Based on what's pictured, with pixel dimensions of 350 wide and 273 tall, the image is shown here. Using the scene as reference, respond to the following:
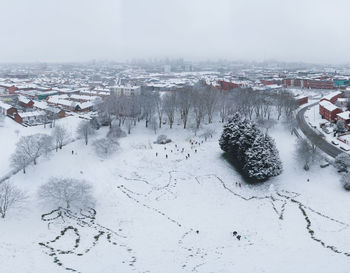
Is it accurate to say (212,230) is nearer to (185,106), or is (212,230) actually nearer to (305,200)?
(305,200)

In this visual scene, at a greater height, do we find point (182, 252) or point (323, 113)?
point (323, 113)

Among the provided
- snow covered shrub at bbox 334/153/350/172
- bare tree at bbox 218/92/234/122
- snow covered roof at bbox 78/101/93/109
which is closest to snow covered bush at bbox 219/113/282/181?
snow covered shrub at bbox 334/153/350/172

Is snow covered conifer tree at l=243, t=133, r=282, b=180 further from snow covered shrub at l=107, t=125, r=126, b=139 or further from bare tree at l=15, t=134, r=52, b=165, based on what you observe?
bare tree at l=15, t=134, r=52, b=165

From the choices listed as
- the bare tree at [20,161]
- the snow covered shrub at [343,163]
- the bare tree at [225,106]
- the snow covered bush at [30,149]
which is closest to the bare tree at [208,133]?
the bare tree at [225,106]

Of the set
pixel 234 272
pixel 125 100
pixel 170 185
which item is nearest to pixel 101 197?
pixel 170 185

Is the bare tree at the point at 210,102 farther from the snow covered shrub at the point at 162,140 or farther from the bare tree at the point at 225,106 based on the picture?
the snow covered shrub at the point at 162,140

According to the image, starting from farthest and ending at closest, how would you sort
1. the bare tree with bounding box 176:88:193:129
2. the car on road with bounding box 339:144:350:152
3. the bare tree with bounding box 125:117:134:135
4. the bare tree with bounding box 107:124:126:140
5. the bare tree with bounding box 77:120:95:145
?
the bare tree with bounding box 176:88:193:129
the bare tree with bounding box 125:117:134:135
the bare tree with bounding box 107:124:126:140
the bare tree with bounding box 77:120:95:145
the car on road with bounding box 339:144:350:152

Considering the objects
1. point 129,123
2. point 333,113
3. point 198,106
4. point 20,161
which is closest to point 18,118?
point 129,123

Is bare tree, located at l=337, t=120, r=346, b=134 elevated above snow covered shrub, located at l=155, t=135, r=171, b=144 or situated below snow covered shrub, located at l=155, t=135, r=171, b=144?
above

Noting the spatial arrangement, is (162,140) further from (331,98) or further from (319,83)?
(319,83)
